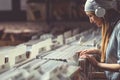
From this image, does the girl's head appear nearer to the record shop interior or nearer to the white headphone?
the white headphone

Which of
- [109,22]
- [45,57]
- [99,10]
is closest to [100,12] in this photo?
[99,10]

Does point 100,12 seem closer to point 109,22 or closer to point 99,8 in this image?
point 99,8

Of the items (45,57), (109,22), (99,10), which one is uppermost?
(99,10)

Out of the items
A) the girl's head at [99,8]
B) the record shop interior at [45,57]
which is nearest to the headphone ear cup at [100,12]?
the girl's head at [99,8]

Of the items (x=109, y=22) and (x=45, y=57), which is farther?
(x=45, y=57)

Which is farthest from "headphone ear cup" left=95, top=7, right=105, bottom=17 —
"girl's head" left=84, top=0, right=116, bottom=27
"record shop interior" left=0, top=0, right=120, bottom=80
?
"record shop interior" left=0, top=0, right=120, bottom=80

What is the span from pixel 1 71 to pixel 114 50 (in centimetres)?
94

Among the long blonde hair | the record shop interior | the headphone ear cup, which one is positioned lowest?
the record shop interior

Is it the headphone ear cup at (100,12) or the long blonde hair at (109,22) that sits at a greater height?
the headphone ear cup at (100,12)

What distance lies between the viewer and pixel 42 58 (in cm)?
313

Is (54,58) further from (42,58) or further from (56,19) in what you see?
(56,19)

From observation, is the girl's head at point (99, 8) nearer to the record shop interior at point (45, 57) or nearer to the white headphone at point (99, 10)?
the white headphone at point (99, 10)

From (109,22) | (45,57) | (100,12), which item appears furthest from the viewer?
(45,57)

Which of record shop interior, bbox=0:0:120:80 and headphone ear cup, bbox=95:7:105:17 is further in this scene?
headphone ear cup, bbox=95:7:105:17
